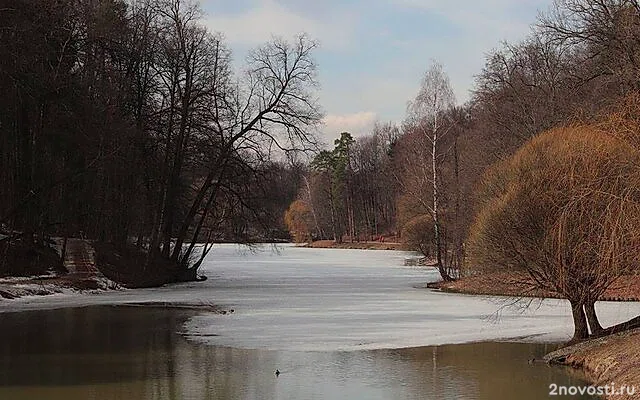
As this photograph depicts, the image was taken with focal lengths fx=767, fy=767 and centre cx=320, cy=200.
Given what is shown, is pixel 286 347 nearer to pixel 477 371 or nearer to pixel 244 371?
pixel 244 371

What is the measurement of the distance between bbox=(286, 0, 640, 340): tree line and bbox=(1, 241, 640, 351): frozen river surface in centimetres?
158

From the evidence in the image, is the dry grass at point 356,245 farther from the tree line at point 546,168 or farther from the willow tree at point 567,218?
the willow tree at point 567,218

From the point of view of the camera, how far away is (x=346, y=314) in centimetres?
1997

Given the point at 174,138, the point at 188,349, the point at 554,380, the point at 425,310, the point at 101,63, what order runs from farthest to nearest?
the point at 174,138 < the point at 101,63 < the point at 425,310 < the point at 188,349 < the point at 554,380

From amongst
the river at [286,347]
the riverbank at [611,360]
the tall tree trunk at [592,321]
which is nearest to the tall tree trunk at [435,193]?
the river at [286,347]

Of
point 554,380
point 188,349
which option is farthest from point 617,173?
point 188,349

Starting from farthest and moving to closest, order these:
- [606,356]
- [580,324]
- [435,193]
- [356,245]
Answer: [356,245], [435,193], [580,324], [606,356]

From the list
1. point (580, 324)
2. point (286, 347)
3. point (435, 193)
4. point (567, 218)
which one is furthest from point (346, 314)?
point (435, 193)

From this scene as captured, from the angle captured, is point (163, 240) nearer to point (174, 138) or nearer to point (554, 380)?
point (174, 138)

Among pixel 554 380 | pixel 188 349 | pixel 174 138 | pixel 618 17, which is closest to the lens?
pixel 554 380

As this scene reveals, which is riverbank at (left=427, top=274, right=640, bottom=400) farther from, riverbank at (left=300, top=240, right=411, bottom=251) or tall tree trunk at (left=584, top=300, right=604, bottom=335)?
riverbank at (left=300, top=240, right=411, bottom=251)

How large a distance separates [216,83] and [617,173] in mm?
24949

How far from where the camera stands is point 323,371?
11.8 metres

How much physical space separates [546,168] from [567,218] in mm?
1312
